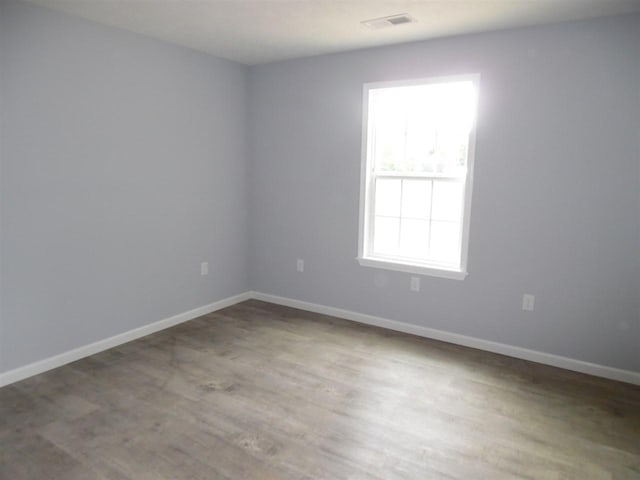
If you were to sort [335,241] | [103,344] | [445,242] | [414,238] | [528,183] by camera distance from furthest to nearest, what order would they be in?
[335,241]
[414,238]
[445,242]
[103,344]
[528,183]

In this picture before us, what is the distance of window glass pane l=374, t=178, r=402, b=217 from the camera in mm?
3797

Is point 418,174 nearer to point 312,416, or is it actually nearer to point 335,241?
point 335,241

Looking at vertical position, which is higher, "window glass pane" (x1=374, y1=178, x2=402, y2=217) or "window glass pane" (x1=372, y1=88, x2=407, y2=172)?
"window glass pane" (x1=372, y1=88, x2=407, y2=172)

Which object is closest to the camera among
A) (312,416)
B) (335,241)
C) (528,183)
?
(312,416)

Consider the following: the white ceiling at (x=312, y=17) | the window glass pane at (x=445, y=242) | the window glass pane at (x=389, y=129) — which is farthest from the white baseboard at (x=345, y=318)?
the white ceiling at (x=312, y=17)

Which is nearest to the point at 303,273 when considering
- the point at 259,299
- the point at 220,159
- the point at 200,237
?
the point at 259,299

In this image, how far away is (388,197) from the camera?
3.85 metres

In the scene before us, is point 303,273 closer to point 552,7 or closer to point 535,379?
point 535,379

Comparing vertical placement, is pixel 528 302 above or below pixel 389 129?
below

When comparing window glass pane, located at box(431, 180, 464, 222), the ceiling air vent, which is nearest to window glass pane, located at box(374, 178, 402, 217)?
window glass pane, located at box(431, 180, 464, 222)

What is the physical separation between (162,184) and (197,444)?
224 centimetres

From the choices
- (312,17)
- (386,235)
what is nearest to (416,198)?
(386,235)

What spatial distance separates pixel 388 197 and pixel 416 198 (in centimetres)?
27

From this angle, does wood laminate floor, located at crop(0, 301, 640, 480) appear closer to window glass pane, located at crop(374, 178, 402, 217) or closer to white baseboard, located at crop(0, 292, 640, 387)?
white baseboard, located at crop(0, 292, 640, 387)
